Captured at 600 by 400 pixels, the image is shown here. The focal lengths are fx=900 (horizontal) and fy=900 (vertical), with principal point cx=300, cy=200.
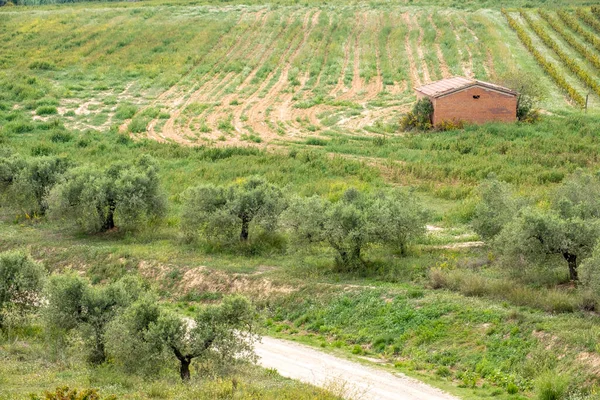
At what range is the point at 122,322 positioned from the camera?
23734 mm

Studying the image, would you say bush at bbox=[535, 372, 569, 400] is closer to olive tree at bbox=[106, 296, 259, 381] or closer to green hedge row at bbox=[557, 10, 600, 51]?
olive tree at bbox=[106, 296, 259, 381]

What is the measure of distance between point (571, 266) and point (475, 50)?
172ft

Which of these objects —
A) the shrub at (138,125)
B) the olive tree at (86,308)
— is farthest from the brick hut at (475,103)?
the olive tree at (86,308)

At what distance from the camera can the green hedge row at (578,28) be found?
76.1 metres

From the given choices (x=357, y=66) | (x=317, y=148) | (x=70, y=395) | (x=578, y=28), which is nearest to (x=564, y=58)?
(x=578, y=28)

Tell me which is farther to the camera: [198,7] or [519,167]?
[198,7]

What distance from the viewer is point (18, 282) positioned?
28.7 meters

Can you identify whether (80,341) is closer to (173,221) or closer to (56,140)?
(173,221)

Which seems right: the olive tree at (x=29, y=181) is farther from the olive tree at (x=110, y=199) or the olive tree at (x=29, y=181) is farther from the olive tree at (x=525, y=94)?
the olive tree at (x=525, y=94)

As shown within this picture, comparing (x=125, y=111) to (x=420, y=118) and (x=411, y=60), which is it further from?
(x=411, y=60)

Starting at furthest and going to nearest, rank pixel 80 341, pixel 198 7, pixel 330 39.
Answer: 1. pixel 198 7
2. pixel 330 39
3. pixel 80 341

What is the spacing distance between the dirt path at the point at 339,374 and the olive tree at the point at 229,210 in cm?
810

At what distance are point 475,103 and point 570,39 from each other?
2584cm

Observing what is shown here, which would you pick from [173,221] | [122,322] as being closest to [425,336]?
[122,322]
